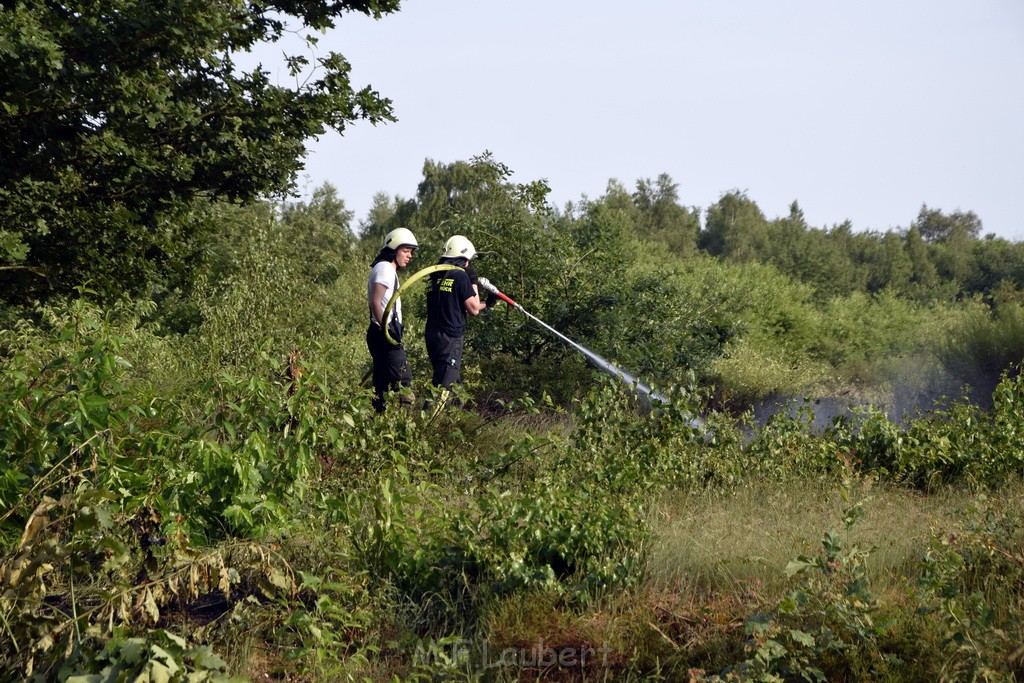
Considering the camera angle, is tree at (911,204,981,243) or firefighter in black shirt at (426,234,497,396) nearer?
firefighter in black shirt at (426,234,497,396)

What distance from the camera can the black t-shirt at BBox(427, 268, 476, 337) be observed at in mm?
9383

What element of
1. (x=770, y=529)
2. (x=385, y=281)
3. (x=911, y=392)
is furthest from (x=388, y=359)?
(x=911, y=392)

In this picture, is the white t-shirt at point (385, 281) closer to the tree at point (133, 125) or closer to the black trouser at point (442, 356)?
the black trouser at point (442, 356)

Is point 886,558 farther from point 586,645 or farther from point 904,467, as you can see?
point 904,467

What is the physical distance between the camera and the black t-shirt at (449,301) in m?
9.38

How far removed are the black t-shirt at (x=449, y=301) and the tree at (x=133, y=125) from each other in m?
2.77

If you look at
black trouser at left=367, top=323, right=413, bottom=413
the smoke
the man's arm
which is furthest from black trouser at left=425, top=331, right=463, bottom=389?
the smoke

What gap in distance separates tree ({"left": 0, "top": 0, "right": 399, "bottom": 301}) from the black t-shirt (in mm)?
2771

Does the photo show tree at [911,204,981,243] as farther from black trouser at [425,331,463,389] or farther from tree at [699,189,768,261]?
black trouser at [425,331,463,389]

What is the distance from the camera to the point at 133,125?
1028cm

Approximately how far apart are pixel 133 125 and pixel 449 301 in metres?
3.58

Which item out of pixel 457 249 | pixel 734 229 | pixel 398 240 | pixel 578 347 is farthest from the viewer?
pixel 734 229

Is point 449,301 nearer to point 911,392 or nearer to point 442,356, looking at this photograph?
point 442,356

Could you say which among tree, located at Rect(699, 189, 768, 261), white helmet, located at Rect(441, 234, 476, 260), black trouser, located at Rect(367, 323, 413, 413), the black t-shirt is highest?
tree, located at Rect(699, 189, 768, 261)
